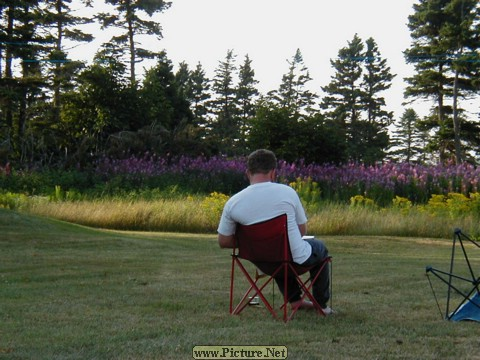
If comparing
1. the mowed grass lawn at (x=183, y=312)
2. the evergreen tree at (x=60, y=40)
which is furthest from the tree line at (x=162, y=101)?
the mowed grass lawn at (x=183, y=312)

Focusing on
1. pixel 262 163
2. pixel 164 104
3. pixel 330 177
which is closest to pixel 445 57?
pixel 164 104

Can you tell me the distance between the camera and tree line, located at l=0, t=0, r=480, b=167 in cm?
2516

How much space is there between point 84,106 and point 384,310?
25607mm

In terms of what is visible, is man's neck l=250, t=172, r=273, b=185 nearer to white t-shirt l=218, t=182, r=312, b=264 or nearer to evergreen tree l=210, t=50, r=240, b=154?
white t-shirt l=218, t=182, r=312, b=264

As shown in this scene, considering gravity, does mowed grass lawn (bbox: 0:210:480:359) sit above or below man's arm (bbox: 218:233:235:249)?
below

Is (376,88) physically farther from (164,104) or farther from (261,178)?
(261,178)

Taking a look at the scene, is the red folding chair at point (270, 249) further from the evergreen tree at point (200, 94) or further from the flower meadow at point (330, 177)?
the evergreen tree at point (200, 94)

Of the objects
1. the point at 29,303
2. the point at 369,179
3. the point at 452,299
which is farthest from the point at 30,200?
the point at 452,299

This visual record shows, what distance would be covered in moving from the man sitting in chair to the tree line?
59.9 feet

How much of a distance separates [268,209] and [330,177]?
1403cm

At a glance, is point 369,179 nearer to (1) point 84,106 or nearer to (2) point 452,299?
(2) point 452,299

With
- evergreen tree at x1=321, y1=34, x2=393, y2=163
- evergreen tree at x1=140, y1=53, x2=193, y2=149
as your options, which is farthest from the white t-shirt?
evergreen tree at x1=321, y1=34, x2=393, y2=163

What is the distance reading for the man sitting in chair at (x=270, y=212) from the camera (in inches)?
218

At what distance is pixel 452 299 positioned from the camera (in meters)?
6.72
